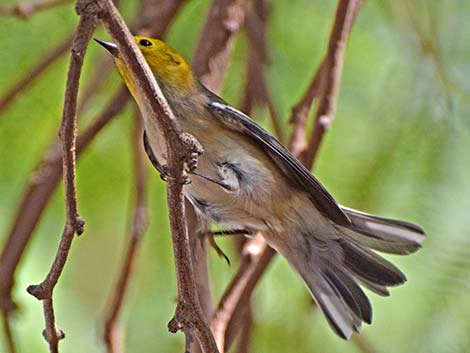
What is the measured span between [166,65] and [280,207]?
1.42 feet

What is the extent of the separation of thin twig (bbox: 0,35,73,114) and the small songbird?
44 cm

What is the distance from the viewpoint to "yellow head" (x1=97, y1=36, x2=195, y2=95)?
216cm

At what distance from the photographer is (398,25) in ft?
9.22

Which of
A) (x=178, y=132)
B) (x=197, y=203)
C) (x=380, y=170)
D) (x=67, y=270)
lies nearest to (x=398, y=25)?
(x=380, y=170)

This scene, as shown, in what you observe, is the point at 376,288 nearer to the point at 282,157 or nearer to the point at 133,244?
the point at 282,157

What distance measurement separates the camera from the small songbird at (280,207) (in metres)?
2.08

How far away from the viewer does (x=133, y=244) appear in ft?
7.71

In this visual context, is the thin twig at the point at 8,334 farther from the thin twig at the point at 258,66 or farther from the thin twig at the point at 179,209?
the thin twig at the point at 258,66

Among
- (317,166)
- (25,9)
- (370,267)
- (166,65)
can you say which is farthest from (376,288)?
(25,9)

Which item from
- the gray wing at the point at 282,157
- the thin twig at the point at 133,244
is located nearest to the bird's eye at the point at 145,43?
the gray wing at the point at 282,157

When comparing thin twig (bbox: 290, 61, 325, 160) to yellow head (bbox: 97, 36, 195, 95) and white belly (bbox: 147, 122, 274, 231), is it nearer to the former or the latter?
white belly (bbox: 147, 122, 274, 231)

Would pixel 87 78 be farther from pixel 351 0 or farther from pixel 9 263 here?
pixel 351 0

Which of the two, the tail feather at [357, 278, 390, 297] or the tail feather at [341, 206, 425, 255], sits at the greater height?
the tail feather at [341, 206, 425, 255]

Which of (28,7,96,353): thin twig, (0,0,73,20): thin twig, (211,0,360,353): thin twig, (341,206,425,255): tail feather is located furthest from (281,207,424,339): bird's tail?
(0,0,73,20): thin twig
